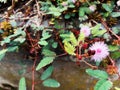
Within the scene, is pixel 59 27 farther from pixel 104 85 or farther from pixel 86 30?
pixel 104 85

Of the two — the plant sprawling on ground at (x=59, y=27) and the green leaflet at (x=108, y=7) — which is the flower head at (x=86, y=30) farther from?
the green leaflet at (x=108, y=7)

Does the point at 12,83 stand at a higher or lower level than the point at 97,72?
lower

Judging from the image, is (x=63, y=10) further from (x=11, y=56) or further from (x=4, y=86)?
(x=4, y=86)

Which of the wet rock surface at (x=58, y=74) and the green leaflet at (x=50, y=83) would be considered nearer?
the green leaflet at (x=50, y=83)

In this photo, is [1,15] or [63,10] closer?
[63,10]

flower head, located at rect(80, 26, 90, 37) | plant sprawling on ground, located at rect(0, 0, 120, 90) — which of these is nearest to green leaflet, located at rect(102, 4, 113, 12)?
plant sprawling on ground, located at rect(0, 0, 120, 90)

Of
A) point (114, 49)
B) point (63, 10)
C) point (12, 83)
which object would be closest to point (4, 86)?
Result: point (12, 83)

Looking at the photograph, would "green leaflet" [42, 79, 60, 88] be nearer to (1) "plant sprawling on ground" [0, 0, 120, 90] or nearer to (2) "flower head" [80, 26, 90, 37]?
(1) "plant sprawling on ground" [0, 0, 120, 90]

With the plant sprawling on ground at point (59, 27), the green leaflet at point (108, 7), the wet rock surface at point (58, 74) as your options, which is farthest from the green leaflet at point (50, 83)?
the green leaflet at point (108, 7)

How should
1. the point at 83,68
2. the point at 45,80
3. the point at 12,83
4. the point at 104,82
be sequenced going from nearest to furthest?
the point at 104,82
the point at 45,80
the point at 83,68
the point at 12,83
